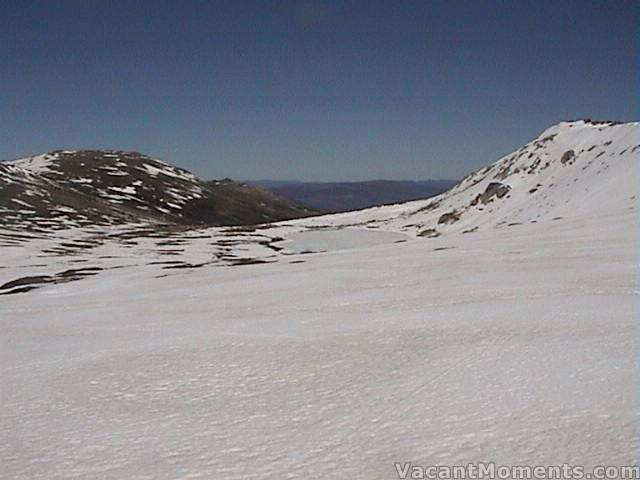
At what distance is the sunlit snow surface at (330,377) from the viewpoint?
7.12 meters

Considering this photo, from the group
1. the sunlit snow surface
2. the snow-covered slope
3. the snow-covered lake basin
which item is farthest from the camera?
the snow-covered lake basin

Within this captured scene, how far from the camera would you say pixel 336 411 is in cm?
855

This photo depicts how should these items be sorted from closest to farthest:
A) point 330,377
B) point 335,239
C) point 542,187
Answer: point 330,377 → point 335,239 → point 542,187

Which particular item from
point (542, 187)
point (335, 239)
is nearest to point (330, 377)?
point (335, 239)

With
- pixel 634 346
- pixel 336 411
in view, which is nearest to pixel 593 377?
pixel 634 346

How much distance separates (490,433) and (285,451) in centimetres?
265

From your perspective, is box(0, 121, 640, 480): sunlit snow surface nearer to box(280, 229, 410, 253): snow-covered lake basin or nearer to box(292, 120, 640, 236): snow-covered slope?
box(292, 120, 640, 236): snow-covered slope

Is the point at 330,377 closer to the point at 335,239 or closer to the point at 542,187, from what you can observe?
the point at 335,239

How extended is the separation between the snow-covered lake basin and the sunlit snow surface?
166 feet

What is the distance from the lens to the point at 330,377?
1010 centimetres

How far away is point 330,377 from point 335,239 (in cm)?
7435

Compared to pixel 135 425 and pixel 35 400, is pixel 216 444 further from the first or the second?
pixel 35 400

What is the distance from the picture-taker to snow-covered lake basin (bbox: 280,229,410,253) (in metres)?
74.8

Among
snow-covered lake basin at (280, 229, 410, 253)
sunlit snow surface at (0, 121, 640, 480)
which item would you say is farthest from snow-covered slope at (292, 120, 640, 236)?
sunlit snow surface at (0, 121, 640, 480)
